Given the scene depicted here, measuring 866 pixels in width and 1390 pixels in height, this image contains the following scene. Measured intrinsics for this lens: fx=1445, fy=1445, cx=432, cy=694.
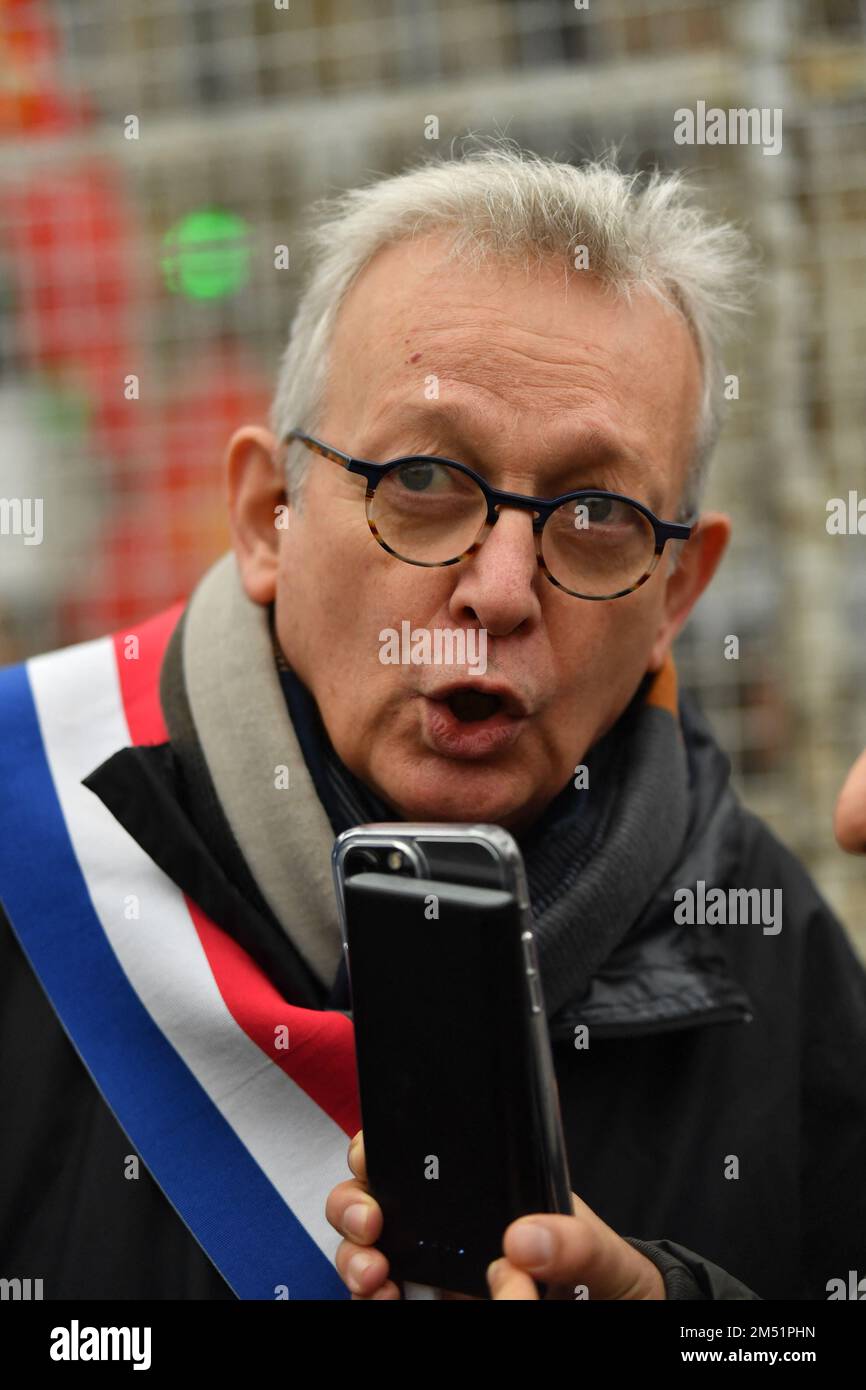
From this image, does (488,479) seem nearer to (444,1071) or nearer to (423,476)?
(423,476)

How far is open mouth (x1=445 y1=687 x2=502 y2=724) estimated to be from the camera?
1.16m

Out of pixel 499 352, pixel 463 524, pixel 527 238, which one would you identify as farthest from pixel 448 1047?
pixel 527 238

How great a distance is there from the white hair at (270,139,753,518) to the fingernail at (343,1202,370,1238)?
24.2 inches

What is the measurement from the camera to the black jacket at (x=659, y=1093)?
1160 millimetres

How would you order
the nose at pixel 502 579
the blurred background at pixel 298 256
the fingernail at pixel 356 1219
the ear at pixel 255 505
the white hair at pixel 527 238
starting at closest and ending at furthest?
the fingernail at pixel 356 1219
the nose at pixel 502 579
the white hair at pixel 527 238
the ear at pixel 255 505
the blurred background at pixel 298 256

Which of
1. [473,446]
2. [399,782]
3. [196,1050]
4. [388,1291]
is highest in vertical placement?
[473,446]

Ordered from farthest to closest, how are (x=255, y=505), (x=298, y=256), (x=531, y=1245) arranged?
(x=298, y=256) < (x=255, y=505) < (x=531, y=1245)

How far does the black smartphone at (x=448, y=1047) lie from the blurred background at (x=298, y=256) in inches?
90.9

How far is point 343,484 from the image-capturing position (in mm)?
1213

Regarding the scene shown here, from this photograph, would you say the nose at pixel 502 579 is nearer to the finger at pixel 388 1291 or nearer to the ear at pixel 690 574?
the ear at pixel 690 574

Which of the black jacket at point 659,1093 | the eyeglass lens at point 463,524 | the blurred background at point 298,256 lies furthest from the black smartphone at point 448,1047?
the blurred background at point 298,256

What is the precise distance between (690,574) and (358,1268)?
30.3 inches

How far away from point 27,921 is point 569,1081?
50 cm

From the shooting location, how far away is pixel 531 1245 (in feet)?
2.72
